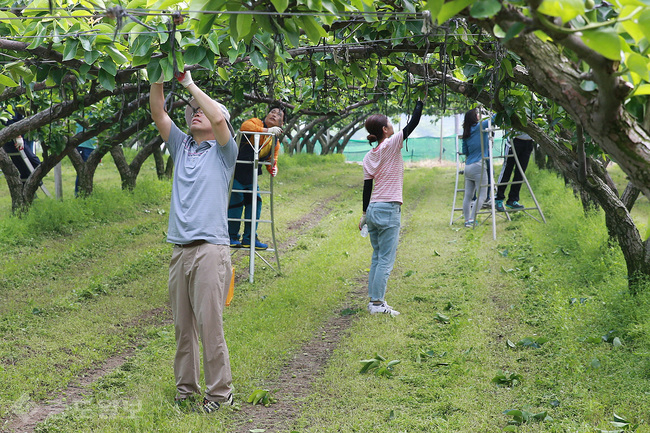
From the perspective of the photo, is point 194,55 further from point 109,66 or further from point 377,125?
point 377,125

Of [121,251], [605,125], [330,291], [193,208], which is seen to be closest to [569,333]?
[330,291]

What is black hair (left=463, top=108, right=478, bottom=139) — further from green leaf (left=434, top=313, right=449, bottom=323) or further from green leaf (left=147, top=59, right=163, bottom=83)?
green leaf (left=147, top=59, right=163, bottom=83)

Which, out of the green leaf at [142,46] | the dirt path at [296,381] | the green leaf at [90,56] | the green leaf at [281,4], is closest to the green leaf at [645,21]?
the green leaf at [281,4]

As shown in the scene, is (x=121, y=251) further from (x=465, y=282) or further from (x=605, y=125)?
(x=605, y=125)

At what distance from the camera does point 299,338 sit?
521cm

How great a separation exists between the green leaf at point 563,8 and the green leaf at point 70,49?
120 inches

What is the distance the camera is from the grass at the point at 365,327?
12.3 ft

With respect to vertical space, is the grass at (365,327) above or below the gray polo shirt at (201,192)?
below

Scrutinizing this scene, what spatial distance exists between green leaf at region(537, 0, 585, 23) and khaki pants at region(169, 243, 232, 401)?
2.72m

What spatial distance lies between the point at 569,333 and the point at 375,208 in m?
2.02

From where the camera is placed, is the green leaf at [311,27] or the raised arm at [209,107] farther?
the raised arm at [209,107]

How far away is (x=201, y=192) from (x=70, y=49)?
3.84 feet

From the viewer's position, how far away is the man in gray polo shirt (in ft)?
12.3

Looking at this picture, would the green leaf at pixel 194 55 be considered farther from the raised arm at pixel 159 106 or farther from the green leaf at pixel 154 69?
the raised arm at pixel 159 106
